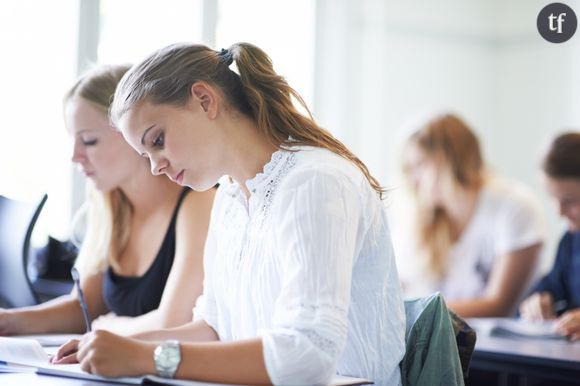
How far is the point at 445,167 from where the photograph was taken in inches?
145

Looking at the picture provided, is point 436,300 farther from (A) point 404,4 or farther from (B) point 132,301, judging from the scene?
(A) point 404,4

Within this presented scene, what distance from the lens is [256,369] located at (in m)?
1.34

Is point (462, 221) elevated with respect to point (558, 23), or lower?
lower

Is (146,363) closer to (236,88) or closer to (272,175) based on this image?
(272,175)

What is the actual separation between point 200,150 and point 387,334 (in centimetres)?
46

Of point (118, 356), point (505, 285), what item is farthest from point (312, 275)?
point (505, 285)

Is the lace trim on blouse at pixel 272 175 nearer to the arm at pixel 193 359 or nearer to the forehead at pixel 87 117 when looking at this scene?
the arm at pixel 193 359

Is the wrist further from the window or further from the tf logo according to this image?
the window

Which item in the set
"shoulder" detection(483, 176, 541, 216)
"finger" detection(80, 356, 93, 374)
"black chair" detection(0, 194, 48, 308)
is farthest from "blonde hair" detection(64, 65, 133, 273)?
"shoulder" detection(483, 176, 541, 216)

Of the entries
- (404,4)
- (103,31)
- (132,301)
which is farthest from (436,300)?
(404,4)

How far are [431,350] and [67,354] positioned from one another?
665 mm

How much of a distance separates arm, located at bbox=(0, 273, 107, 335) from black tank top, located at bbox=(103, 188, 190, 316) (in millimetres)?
124

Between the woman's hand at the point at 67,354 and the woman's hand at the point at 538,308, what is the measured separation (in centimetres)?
189

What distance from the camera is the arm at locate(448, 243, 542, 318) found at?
3.49 m
